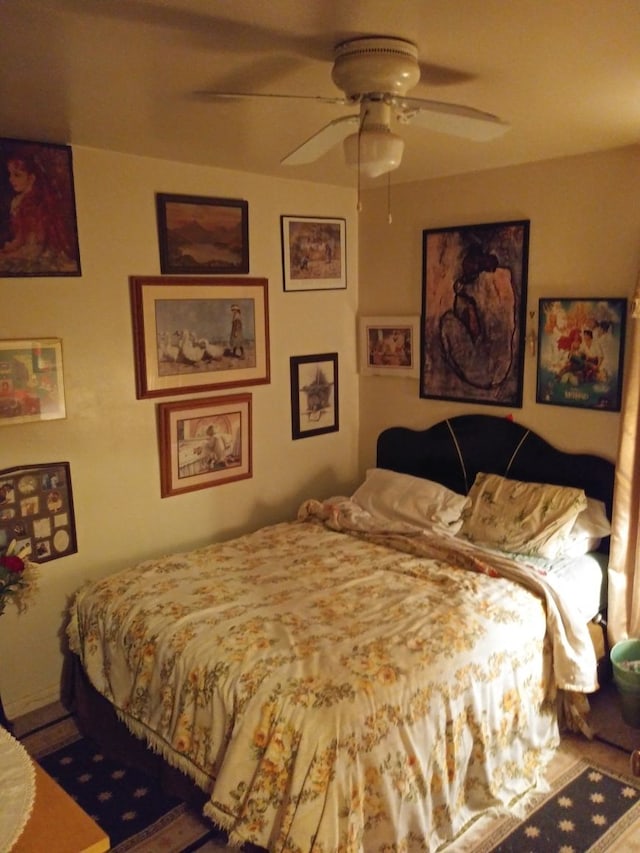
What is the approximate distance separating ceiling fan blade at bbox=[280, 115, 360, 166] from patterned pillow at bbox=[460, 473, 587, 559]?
1.89m

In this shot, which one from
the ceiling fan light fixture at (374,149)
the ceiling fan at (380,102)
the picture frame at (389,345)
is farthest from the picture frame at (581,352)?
the ceiling fan light fixture at (374,149)

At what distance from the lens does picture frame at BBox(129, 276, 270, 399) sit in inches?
130

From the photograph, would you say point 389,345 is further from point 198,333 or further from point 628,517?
point 628,517

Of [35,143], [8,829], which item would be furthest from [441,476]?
[8,829]

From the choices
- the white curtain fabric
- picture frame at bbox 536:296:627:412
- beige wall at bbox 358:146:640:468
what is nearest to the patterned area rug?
the white curtain fabric

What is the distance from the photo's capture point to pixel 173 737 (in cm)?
235

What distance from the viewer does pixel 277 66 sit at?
6.51 feet

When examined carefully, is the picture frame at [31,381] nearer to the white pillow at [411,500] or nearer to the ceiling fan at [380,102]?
the ceiling fan at [380,102]

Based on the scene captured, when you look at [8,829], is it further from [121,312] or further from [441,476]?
[441,476]

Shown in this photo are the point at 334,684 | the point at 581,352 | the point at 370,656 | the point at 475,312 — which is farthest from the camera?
the point at 475,312

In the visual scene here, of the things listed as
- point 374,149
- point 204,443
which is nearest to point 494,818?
point 204,443

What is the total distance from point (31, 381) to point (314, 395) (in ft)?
5.58

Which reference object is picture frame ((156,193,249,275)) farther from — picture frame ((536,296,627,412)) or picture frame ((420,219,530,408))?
picture frame ((536,296,627,412))

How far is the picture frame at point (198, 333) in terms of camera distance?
3.31 metres
